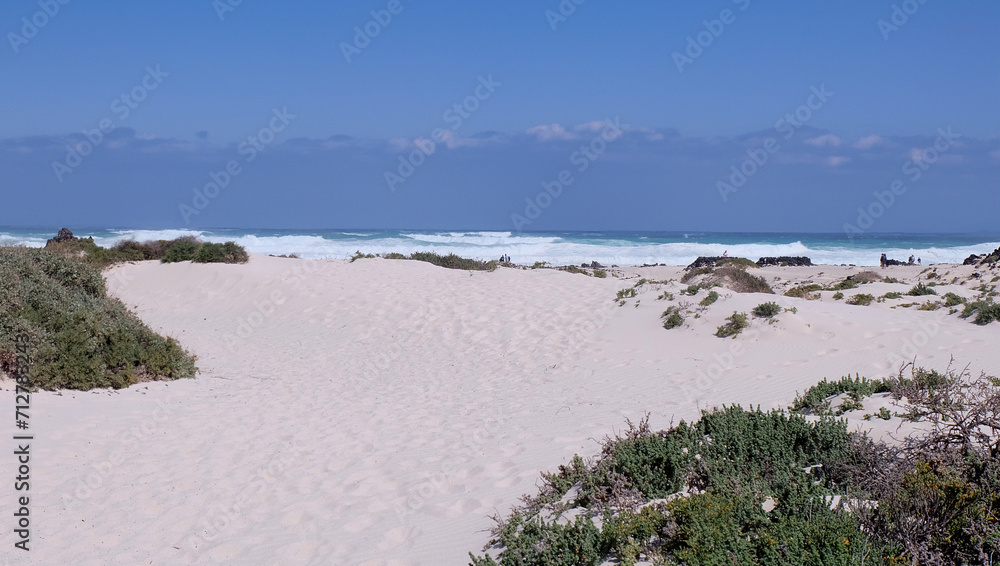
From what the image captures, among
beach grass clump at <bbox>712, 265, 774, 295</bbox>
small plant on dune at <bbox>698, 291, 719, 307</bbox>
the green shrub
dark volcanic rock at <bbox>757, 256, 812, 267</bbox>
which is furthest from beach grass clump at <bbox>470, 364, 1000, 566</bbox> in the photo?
dark volcanic rock at <bbox>757, 256, 812, 267</bbox>

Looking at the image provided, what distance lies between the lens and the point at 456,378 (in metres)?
11.6

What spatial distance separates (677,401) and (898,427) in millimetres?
3791

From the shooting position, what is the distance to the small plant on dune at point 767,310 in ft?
42.2

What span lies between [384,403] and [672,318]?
650 centimetres

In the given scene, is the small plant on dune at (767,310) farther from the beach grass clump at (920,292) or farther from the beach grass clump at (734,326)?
the beach grass clump at (920,292)

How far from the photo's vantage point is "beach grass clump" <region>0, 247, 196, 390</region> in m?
8.58

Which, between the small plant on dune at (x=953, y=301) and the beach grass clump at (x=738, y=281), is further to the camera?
the beach grass clump at (x=738, y=281)

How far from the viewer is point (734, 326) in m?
12.7

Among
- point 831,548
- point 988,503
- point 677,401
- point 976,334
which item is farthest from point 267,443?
point 976,334

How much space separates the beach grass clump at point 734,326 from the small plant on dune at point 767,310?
1.06ft

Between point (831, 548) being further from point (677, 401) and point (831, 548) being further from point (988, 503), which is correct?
point (677, 401)

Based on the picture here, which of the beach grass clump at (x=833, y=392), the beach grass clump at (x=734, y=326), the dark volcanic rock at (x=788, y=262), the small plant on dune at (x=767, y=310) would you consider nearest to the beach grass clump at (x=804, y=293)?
the small plant on dune at (x=767, y=310)

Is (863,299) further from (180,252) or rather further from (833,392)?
(180,252)

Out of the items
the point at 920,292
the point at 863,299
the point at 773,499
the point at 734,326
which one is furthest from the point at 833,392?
the point at 920,292
